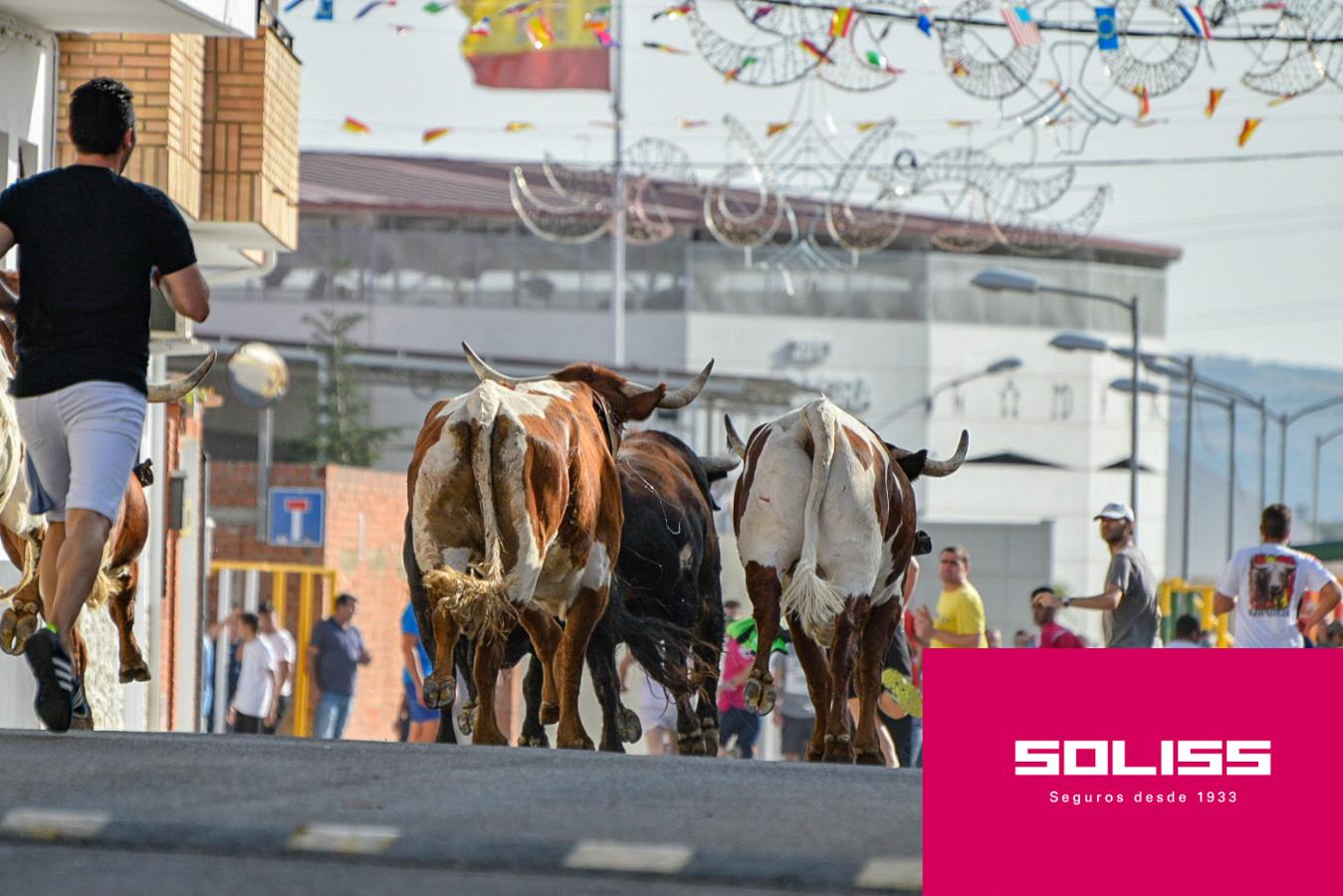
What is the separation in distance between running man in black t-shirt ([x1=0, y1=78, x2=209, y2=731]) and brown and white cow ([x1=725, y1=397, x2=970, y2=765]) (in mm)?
3089

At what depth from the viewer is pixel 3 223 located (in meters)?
8.09

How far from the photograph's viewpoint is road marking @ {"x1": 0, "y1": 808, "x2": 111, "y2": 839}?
5652 millimetres

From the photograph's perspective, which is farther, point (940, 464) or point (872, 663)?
point (940, 464)

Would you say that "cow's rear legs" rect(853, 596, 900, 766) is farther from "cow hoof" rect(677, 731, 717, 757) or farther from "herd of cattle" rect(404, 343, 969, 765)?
"cow hoof" rect(677, 731, 717, 757)

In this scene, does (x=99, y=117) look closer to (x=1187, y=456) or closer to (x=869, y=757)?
(x=869, y=757)

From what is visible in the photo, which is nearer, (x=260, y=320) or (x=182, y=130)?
(x=182, y=130)

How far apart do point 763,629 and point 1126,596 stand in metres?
5.27

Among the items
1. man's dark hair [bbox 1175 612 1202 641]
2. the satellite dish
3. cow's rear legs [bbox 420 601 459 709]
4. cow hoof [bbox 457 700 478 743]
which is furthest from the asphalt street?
the satellite dish

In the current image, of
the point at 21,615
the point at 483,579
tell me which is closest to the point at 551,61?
the point at 483,579

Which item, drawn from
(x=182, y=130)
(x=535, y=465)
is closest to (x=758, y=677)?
(x=535, y=465)

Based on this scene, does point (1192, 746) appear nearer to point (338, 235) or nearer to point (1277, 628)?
point (1277, 628)

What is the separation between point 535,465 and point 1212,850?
4943 millimetres

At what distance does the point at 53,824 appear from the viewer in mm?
5691

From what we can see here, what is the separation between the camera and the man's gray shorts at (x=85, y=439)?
26.1ft
